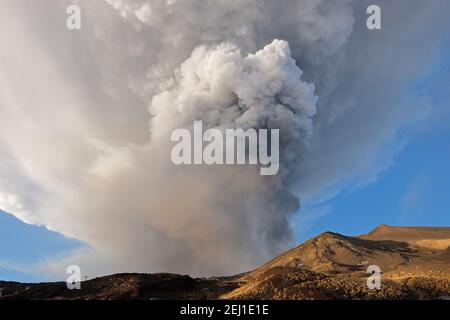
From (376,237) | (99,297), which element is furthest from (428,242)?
(99,297)

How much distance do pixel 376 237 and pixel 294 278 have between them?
9509 centimetres

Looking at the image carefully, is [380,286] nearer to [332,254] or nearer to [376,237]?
[332,254]

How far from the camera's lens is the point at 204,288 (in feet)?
175

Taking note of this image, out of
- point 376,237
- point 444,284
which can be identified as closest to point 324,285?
point 444,284

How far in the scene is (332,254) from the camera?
352 feet

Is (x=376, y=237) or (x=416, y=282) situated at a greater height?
(x=376, y=237)

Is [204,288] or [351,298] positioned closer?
[351,298]

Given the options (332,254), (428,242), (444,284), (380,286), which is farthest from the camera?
(428,242)

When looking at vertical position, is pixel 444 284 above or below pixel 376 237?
below
